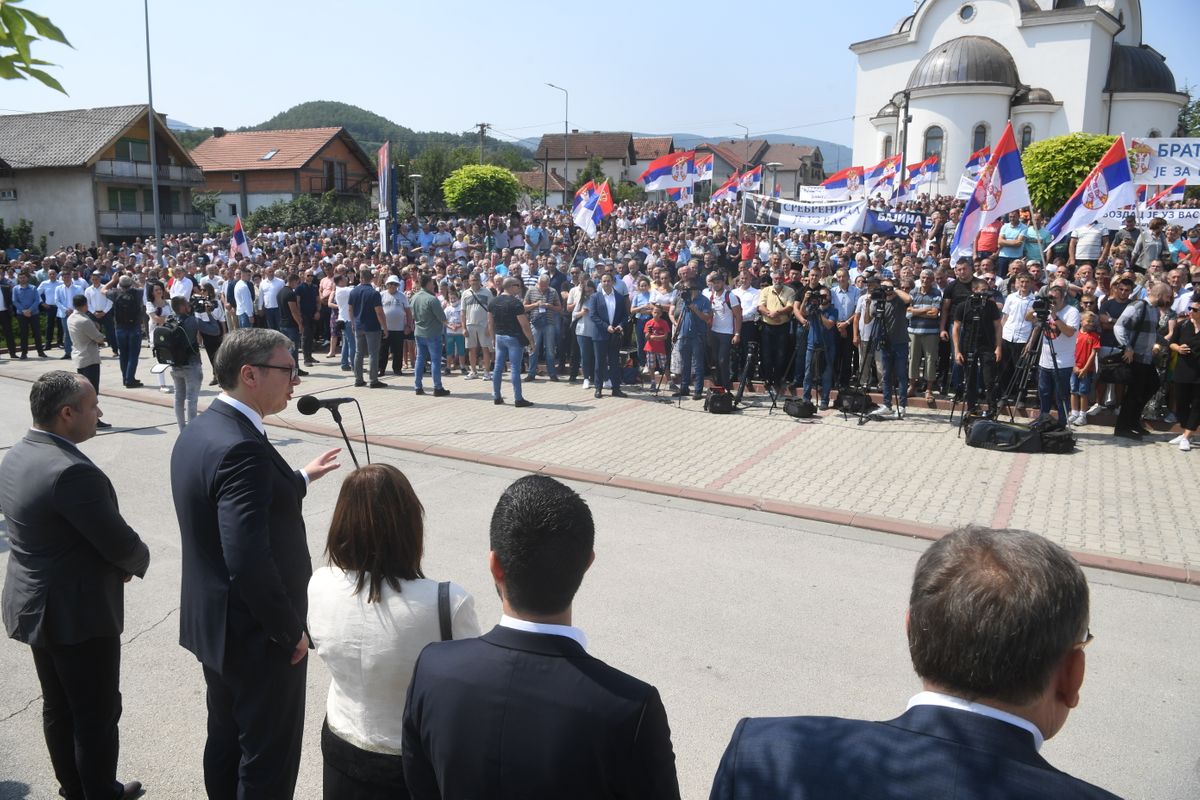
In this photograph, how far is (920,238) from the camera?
69.7 ft

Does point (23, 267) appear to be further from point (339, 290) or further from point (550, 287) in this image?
point (550, 287)

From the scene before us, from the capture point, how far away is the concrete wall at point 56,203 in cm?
4681

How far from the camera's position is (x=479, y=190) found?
50219 millimetres

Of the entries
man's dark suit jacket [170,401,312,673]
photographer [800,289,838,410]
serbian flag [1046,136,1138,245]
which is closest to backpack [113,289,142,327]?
photographer [800,289,838,410]

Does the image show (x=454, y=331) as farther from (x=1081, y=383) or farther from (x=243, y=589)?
(x=243, y=589)

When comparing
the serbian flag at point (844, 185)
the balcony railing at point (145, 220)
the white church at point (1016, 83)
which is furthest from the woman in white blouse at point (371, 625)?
the white church at point (1016, 83)

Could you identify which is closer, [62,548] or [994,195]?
[62,548]

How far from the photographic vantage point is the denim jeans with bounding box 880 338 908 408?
11.6m

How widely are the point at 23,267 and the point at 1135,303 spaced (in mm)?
20526

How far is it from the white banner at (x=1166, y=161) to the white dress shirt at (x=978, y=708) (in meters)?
16.3

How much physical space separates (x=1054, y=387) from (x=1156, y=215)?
7.59 meters

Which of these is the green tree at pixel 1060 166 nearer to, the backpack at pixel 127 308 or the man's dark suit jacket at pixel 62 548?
the backpack at pixel 127 308

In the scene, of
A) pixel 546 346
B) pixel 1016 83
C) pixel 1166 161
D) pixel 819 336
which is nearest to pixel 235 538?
pixel 819 336

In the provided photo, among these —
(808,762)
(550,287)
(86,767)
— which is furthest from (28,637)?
(550,287)
